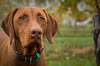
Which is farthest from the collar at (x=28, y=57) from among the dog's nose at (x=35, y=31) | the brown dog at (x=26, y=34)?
the dog's nose at (x=35, y=31)

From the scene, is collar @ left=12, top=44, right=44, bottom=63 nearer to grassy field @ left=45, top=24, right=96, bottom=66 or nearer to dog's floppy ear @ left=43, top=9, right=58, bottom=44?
dog's floppy ear @ left=43, top=9, right=58, bottom=44

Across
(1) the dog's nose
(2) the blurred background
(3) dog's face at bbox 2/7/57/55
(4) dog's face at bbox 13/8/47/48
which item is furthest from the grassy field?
(1) the dog's nose

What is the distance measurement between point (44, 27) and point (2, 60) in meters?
1.06

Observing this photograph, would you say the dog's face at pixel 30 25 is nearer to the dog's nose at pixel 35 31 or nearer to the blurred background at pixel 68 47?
the dog's nose at pixel 35 31

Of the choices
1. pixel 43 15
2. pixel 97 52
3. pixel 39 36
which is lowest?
pixel 97 52

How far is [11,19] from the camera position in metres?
4.27

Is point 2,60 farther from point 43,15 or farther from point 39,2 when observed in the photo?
point 39,2

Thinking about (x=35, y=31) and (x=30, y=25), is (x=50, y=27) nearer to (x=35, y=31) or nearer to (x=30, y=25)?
(x=30, y=25)

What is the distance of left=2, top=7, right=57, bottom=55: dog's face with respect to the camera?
12.4 feet

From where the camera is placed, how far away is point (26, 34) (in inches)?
150

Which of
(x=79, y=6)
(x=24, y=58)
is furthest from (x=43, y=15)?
(x=79, y=6)

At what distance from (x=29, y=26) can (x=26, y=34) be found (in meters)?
0.14

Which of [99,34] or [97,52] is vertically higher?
[99,34]

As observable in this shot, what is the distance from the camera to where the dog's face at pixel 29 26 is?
3.78 meters
